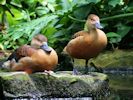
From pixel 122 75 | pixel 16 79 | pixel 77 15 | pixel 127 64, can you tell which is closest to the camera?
pixel 16 79

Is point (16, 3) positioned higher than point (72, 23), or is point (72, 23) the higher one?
point (16, 3)

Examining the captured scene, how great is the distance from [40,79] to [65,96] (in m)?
0.42

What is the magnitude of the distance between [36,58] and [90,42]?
0.83 meters

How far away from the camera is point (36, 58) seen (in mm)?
6258

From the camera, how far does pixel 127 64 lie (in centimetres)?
882

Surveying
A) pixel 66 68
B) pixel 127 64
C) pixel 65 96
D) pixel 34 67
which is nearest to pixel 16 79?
pixel 34 67

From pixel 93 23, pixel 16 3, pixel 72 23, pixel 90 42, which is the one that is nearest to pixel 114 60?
pixel 72 23

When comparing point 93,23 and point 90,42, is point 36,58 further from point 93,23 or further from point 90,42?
point 93,23

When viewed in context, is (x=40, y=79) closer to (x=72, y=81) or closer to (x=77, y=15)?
Answer: (x=72, y=81)

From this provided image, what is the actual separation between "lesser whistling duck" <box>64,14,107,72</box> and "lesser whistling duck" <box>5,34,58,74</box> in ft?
1.45

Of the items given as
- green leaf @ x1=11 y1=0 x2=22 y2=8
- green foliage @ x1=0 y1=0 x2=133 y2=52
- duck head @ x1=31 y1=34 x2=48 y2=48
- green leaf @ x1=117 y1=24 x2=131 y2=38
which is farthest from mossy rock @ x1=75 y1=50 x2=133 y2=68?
green leaf @ x1=11 y1=0 x2=22 y2=8

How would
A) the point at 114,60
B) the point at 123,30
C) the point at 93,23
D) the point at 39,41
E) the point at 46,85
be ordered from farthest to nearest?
1. the point at 123,30
2. the point at 114,60
3. the point at 93,23
4. the point at 39,41
5. the point at 46,85

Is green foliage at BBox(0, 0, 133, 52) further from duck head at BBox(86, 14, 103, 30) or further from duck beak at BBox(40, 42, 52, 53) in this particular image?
duck beak at BBox(40, 42, 52, 53)

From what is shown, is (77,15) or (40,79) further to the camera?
(77,15)
